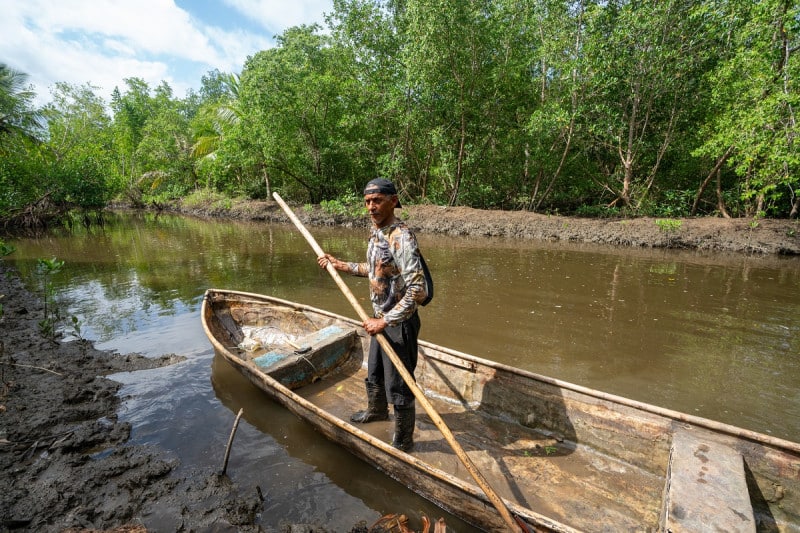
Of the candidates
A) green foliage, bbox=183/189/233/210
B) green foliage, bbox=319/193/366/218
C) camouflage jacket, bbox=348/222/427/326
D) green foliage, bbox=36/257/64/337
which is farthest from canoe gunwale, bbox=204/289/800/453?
green foliage, bbox=183/189/233/210

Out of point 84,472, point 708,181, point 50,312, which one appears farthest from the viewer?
point 708,181

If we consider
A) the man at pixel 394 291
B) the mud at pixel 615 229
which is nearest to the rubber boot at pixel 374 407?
the man at pixel 394 291

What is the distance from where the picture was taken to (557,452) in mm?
3055

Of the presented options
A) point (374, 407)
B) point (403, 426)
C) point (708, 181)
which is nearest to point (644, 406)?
point (403, 426)

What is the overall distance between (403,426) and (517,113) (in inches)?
631

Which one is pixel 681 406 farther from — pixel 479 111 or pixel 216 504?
pixel 479 111

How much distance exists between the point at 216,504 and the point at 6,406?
8.52ft

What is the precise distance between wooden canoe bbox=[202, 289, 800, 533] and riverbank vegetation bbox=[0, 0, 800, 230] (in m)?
10.1

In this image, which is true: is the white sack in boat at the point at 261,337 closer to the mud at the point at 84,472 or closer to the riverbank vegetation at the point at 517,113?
the mud at the point at 84,472

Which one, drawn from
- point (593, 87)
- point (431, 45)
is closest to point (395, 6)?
point (431, 45)

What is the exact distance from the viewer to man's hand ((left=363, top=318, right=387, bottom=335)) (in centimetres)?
269

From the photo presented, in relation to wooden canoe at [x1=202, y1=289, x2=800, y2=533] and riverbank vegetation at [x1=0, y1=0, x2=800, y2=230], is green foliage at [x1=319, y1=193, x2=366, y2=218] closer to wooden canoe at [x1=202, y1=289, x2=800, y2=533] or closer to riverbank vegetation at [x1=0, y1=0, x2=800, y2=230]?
riverbank vegetation at [x1=0, y1=0, x2=800, y2=230]

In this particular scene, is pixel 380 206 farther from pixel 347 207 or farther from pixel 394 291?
pixel 347 207

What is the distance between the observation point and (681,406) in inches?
154
